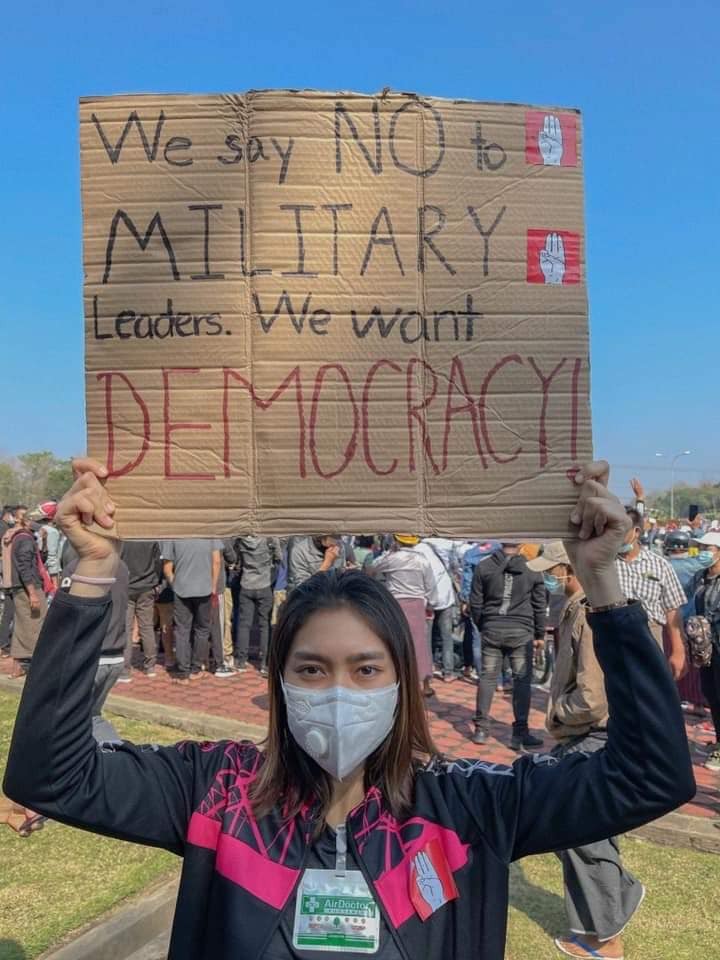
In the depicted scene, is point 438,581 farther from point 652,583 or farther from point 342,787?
point 342,787

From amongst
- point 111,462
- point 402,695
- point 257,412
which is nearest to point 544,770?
point 402,695

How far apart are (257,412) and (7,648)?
10.5 meters

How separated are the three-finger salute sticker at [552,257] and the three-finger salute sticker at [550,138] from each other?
0.20 meters

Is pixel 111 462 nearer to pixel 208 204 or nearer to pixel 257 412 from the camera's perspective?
pixel 257 412

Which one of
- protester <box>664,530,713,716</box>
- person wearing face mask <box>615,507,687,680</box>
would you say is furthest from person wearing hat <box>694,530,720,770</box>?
person wearing face mask <box>615,507,687,680</box>

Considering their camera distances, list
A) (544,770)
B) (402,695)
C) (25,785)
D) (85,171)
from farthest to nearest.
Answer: (85,171) < (402,695) < (544,770) < (25,785)

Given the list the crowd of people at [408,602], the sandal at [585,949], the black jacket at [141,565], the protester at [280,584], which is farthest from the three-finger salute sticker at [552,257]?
the protester at [280,584]

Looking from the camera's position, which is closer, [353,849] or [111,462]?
[353,849]

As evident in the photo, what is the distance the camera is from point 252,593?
9797 millimetres

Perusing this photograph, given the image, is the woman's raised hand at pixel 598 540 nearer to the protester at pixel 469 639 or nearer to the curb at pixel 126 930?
the curb at pixel 126 930

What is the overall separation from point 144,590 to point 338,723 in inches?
303

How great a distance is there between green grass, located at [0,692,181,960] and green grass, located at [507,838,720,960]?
197cm

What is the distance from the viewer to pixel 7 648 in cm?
1102

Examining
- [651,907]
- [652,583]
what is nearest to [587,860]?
[651,907]
